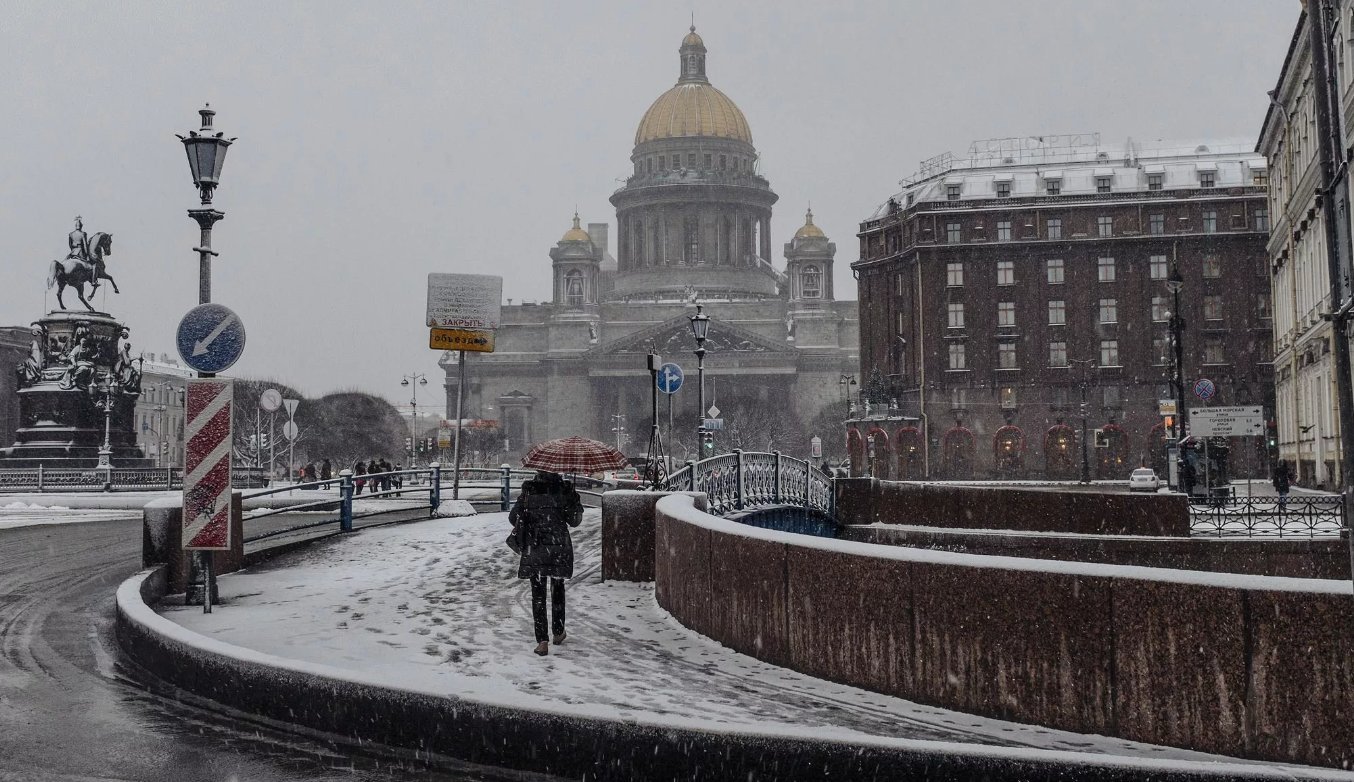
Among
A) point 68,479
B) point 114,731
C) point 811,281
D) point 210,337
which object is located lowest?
point 114,731

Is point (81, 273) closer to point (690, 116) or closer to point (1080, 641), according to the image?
point (1080, 641)

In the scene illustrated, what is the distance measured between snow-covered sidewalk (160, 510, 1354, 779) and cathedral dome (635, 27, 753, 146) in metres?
133

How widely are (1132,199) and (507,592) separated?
217 feet

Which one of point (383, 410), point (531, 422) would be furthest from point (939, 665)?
point (531, 422)

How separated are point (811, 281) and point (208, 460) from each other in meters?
132

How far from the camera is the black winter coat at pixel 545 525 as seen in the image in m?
10.3

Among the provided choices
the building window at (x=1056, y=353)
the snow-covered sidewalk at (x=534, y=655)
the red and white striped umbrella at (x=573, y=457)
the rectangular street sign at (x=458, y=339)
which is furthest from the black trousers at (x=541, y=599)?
the building window at (x=1056, y=353)

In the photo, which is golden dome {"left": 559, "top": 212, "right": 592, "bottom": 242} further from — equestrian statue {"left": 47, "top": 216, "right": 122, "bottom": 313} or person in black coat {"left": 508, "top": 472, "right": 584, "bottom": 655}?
person in black coat {"left": 508, "top": 472, "right": 584, "bottom": 655}

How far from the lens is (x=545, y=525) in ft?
34.1

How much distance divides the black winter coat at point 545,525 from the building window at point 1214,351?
224 ft

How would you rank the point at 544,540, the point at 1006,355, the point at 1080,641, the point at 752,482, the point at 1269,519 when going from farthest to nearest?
the point at 1006,355
the point at 1269,519
the point at 752,482
the point at 544,540
the point at 1080,641

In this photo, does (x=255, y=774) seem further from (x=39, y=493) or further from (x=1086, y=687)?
(x=39, y=493)

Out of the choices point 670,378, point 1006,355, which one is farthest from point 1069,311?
point 670,378

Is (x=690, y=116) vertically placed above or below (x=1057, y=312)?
above
